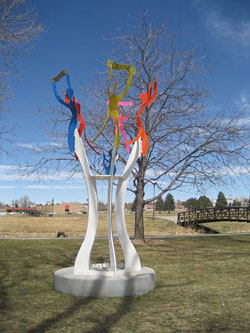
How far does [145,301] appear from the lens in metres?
6.35

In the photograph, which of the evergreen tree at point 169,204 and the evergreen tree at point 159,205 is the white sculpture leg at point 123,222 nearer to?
the evergreen tree at point 159,205

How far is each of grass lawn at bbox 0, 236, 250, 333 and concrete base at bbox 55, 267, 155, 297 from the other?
0.15 meters

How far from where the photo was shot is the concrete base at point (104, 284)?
6625 mm

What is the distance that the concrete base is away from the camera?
6625 millimetres

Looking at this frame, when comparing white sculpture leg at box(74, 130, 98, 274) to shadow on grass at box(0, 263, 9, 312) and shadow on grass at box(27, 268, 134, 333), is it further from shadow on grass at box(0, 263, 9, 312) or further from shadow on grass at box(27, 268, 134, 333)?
shadow on grass at box(0, 263, 9, 312)

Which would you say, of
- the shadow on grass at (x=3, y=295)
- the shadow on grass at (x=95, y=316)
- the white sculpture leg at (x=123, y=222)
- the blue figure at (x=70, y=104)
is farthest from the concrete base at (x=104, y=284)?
the blue figure at (x=70, y=104)

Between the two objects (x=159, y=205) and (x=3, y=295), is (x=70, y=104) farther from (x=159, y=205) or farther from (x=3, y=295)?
(x=159, y=205)

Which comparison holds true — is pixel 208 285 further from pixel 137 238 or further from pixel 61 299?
pixel 137 238

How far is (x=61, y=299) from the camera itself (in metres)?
6.46

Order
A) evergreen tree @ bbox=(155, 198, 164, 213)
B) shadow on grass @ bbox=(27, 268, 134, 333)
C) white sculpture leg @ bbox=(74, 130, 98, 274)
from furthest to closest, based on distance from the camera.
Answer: evergreen tree @ bbox=(155, 198, 164, 213) → white sculpture leg @ bbox=(74, 130, 98, 274) → shadow on grass @ bbox=(27, 268, 134, 333)

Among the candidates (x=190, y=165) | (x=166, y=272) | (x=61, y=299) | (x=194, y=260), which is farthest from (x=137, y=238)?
(x=61, y=299)

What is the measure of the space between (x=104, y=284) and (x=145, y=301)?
2.54 ft

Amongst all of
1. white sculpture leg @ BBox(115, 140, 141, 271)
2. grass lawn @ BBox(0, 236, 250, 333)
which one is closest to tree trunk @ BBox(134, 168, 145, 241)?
grass lawn @ BBox(0, 236, 250, 333)

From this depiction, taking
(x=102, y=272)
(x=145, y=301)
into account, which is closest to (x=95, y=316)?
(x=145, y=301)
